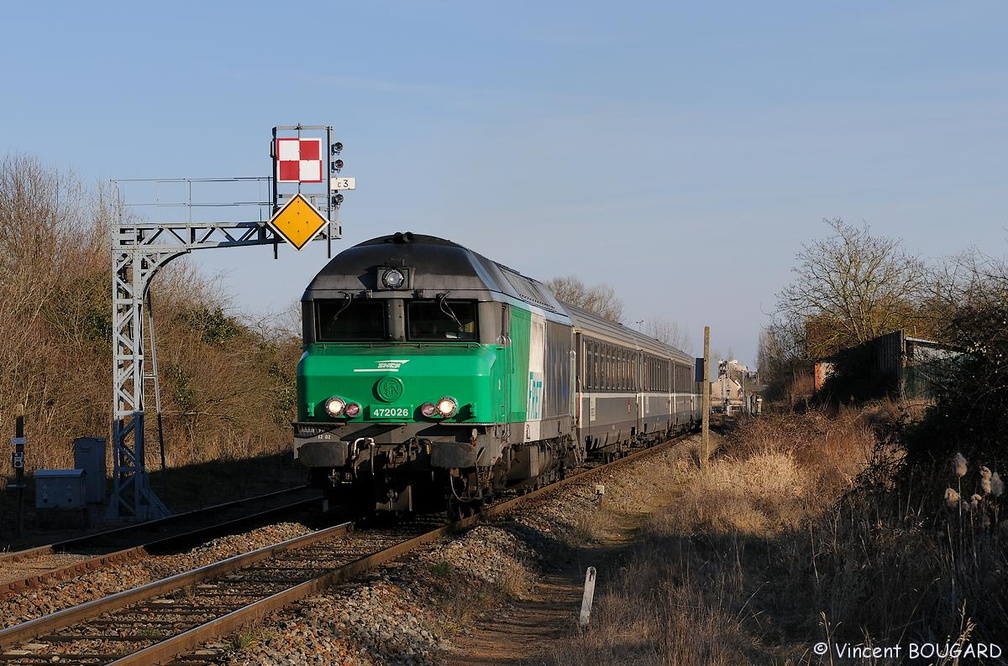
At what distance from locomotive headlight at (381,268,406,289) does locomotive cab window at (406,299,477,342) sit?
0.26m

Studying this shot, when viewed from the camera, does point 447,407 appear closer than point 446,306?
Yes

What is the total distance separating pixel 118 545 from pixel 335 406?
3.64 meters

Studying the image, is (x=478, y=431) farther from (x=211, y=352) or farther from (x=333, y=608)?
(x=211, y=352)

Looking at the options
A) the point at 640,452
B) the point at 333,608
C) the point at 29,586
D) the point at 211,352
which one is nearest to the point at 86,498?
the point at 29,586

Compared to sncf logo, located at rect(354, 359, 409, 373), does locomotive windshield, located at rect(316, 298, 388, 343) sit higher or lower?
higher

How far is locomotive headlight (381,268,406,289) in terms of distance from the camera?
12.9 m

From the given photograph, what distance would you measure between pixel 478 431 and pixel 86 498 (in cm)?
718

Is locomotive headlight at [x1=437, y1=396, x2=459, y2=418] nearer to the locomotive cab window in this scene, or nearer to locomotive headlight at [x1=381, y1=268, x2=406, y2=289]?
the locomotive cab window

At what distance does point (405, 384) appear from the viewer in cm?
1265

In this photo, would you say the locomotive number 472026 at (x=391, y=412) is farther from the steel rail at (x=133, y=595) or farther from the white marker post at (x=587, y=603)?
the white marker post at (x=587, y=603)

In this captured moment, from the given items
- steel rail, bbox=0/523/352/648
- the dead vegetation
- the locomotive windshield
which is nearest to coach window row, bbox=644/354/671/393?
the dead vegetation

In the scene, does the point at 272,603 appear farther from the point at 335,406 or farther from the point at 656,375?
the point at 656,375

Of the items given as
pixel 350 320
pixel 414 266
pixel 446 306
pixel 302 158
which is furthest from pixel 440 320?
pixel 302 158

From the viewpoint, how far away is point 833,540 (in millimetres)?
9234
